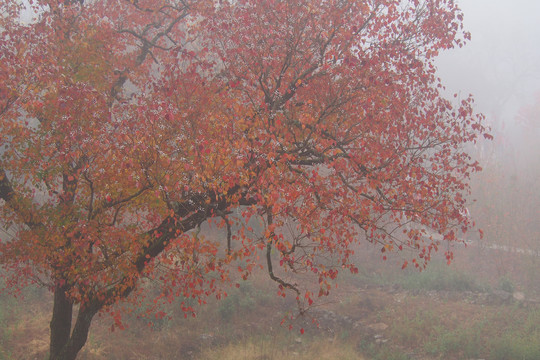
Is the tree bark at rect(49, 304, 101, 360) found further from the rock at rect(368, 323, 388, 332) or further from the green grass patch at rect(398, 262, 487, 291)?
the green grass patch at rect(398, 262, 487, 291)

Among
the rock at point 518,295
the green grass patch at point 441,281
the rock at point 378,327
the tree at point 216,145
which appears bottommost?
the rock at point 378,327

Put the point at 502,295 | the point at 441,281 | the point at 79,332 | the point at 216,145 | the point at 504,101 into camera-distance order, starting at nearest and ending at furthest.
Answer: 1. the point at 216,145
2. the point at 79,332
3. the point at 502,295
4. the point at 441,281
5. the point at 504,101

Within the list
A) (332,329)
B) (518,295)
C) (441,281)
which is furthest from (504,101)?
(332,329)

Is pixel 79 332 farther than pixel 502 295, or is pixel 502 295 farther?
pixel 502 295

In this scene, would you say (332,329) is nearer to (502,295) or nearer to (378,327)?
(378,327)

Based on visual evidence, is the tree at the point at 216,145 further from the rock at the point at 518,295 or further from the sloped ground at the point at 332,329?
the rock at the point at 518,295

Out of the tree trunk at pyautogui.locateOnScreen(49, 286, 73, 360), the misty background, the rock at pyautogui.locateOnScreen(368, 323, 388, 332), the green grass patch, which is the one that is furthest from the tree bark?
the misty background


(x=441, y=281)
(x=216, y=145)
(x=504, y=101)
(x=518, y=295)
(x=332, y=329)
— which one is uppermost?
(x=504, y=101)

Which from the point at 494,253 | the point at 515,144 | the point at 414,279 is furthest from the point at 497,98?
the point at 414,279

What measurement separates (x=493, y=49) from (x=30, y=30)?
9239cm

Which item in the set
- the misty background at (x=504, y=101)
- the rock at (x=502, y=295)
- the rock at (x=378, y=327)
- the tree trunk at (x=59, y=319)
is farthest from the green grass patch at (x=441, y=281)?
the tree trunk at (x=59, y=319)

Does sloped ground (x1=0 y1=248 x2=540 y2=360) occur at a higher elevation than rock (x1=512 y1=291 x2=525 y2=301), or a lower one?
lower

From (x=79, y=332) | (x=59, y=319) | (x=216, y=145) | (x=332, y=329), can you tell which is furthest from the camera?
(x=332, y=329)

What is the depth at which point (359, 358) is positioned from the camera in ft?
47.5
